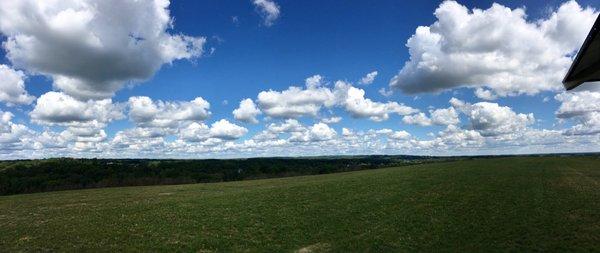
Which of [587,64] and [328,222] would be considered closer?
[587,64]

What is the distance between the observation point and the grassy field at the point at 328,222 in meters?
27.8

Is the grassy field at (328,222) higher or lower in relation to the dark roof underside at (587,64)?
lower

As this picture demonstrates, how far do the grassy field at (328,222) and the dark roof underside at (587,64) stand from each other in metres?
10.2

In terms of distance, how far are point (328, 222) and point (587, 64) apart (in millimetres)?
21559

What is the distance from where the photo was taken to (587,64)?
19359mm

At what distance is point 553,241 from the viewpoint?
1077 inches

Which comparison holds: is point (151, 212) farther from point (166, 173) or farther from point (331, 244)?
point (166, 173)

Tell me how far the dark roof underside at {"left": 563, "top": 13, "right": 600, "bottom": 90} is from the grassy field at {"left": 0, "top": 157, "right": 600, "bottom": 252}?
1019cm

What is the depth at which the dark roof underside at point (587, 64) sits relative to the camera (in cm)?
1449

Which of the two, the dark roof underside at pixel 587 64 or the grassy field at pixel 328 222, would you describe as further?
the grassy field at pixel 328 222

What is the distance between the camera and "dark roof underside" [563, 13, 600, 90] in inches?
571

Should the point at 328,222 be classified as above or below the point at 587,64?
below

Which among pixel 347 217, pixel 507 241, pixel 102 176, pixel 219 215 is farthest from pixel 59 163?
pixel 507 241

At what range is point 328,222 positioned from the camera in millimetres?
34906
